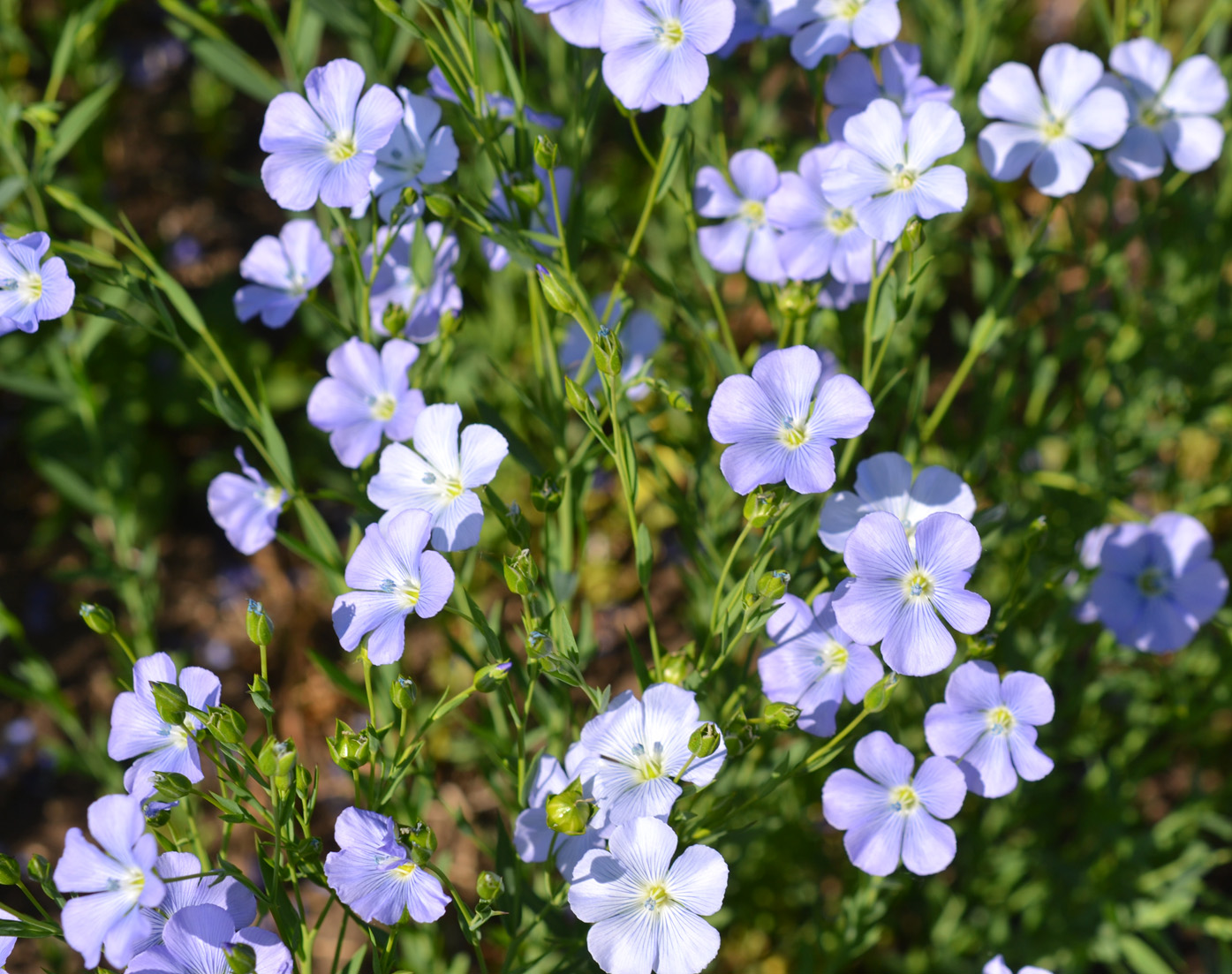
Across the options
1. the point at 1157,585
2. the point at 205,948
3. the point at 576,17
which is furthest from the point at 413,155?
the point at 1157,585

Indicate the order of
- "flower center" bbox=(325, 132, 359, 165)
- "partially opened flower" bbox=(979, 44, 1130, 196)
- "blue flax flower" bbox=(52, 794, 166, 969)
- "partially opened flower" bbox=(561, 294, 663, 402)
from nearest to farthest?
"blue flax flower" bbox=(52, 794, 166, 969), "flower center" bbox=(325, 132, 359, 165), "partially opened flower" bbox=(979, 44, 1130, 196), "partially opened flower" bbox=(561, 294, 663, 402)

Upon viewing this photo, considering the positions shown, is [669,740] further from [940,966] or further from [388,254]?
[940,966]

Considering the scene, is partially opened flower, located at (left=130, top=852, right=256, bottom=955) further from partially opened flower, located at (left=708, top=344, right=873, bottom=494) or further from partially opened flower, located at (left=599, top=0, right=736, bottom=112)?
Result: partially opened flower, located at (left=599, top=0, right=736, bottom=112)

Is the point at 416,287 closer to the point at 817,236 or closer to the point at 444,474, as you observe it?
the point at 444,474

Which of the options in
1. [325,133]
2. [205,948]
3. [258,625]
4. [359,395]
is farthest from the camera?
[359,395]

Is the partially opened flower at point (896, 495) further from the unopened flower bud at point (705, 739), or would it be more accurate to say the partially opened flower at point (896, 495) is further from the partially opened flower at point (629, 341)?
the partially opened flower at point (629, 341)

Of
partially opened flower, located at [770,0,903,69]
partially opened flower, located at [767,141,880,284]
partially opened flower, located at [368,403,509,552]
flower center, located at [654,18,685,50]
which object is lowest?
partially opened flower, located at [368,403,509,552]

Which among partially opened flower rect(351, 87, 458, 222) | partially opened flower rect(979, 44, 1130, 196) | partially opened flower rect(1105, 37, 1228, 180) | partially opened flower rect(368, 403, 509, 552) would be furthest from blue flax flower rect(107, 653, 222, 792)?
partially opened flower rect(1105, 37, 1228, 180)
